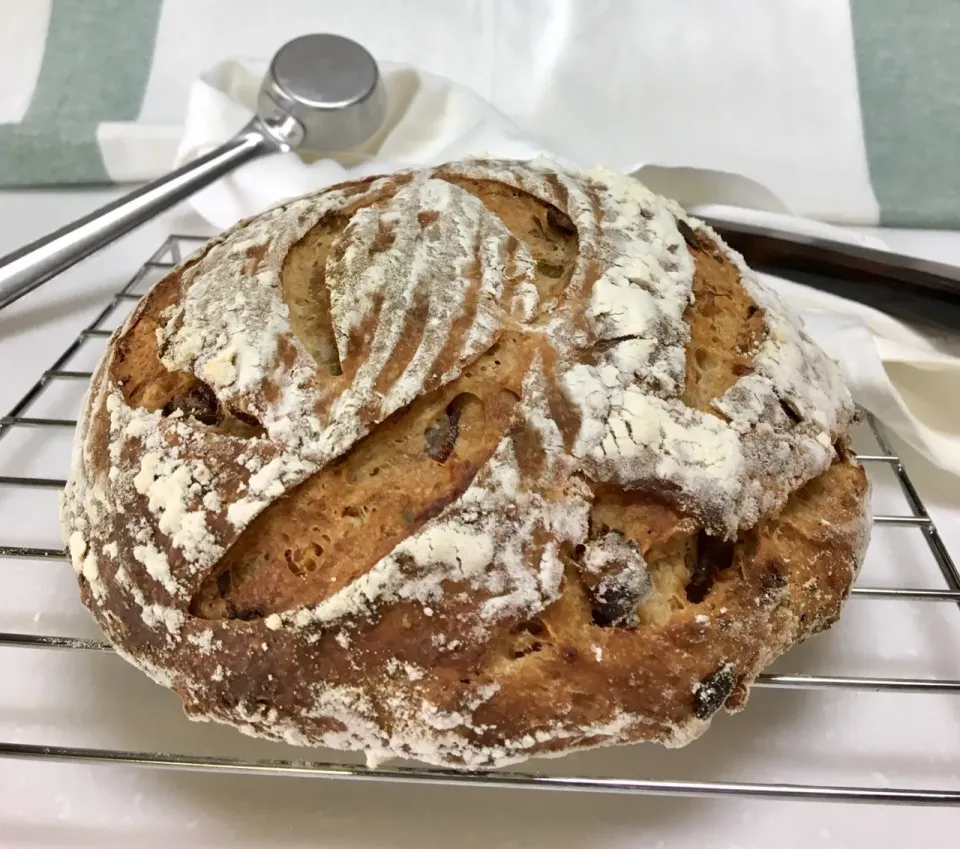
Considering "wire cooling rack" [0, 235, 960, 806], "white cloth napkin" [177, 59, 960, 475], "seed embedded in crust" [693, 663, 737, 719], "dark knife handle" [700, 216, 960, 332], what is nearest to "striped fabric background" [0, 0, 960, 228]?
"white cloth napkin" [177, 59, 960, 475]

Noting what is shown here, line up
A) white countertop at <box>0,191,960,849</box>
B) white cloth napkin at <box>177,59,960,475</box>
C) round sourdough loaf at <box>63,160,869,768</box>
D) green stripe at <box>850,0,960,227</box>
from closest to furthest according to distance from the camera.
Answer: round sourdough loaf at <box>63,160,869,768</box> → white countertop at <box>0,191,960,849</box> → white cloth napkin at <box>177,59,960,475</box> → green stripe at <box>850,0,960,227</box>

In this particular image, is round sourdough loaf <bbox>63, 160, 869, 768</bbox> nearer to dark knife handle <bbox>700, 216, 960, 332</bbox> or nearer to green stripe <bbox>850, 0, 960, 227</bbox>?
dark knife handle <bbox>700, 216, 960, 332</bbox>

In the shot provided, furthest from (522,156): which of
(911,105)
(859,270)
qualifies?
(911,105)

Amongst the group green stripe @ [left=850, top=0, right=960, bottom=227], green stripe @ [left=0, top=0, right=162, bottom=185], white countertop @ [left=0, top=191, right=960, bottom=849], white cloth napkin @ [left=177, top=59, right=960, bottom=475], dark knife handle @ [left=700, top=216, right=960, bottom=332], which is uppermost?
green stripe @ [left=850, top=0, right=960, bottom=227]

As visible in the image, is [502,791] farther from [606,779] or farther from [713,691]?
[713,691]

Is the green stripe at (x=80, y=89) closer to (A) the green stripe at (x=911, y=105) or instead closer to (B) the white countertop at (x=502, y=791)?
(B) the white countertop at (x=502, y=791)
